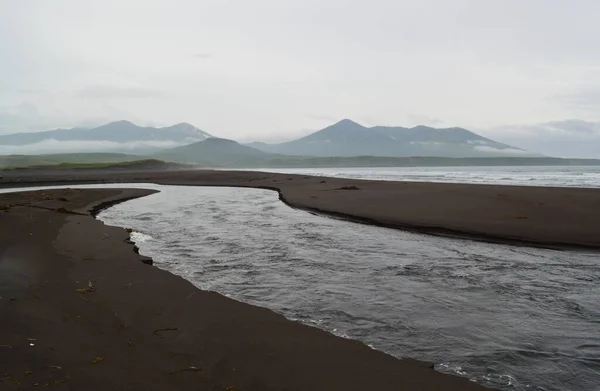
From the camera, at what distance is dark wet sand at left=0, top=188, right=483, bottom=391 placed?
16.0ft

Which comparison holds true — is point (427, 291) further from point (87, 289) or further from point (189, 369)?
point (87, 289)

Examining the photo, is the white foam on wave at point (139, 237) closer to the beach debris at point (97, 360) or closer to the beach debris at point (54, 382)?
the beach debris at point (97, 360)

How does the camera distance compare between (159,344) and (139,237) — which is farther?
(139,237)

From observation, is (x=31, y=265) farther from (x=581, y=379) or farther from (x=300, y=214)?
(x=300, y=214)

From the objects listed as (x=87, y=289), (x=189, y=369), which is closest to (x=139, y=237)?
(x=87, y=289)

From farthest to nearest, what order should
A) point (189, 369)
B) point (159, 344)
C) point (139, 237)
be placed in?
point (139, 237) → point (159, 344) → point (189, 369)

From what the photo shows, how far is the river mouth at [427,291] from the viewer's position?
6.33 metres

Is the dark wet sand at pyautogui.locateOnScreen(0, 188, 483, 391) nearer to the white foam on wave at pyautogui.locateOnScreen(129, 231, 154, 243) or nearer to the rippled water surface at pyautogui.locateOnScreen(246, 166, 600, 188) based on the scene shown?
the white foam on wave at pyautogui.locateOnScreen(129, 231, 154, 243)

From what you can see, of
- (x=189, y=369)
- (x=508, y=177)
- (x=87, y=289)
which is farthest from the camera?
(x=508, y=177)

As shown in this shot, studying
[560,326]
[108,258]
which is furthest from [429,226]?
[108,258]

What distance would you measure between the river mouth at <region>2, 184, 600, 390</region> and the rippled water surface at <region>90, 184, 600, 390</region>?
0.09 feet

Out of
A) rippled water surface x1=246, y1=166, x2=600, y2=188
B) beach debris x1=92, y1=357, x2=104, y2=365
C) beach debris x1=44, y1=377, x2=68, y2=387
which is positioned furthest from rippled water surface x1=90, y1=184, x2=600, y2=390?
rippled water surface x1=246, y1=166, x2=600, y2=188

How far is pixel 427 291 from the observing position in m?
9.55

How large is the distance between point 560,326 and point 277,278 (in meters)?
6.59
